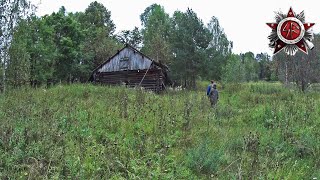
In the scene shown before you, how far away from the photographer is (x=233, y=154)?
21.6 feet

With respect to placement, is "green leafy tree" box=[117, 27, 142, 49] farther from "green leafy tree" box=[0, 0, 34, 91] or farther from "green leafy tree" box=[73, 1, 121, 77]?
"green leafy tree" box=[0, 0, 34, 91]

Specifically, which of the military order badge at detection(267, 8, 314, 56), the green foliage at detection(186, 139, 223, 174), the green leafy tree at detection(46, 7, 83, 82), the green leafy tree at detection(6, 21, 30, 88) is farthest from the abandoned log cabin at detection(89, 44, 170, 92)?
the military order badge at detection(267, 8, 314, 56)

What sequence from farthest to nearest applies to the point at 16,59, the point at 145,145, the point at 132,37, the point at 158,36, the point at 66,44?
the point at 132,37 < the point at 158,36 < the point at 66,44 < the point at 16,59 < the point at 145,145

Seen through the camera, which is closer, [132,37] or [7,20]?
[7,20]

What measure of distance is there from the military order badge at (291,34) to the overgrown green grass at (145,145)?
→ 1.91 metres

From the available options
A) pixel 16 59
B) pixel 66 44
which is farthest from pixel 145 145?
pixel 66 44

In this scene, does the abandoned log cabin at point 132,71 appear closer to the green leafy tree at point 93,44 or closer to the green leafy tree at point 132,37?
the green leafy tree at point 93,44

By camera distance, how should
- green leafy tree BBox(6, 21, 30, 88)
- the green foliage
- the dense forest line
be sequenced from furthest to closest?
the dense forest line
green leafy tree BBox(6, 21, 30, 88)
the green foliage

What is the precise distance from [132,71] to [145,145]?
76.6 feet

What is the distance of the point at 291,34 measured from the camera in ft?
14.8

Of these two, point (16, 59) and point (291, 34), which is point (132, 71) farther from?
point (291, 34)

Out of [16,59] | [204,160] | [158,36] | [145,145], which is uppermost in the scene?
[158,36]

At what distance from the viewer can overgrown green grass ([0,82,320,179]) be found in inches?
207

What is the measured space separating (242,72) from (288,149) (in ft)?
145
